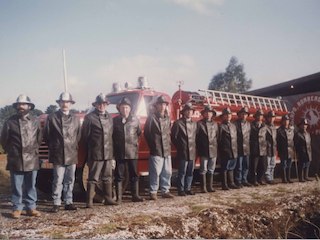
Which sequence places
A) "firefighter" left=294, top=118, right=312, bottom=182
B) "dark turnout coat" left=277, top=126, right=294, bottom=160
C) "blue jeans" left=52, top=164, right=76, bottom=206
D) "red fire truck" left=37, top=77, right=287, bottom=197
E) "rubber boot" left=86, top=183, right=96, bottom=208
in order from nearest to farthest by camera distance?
1. "blue jeans" left=52, top=164, right=76, bottom=206
2. "rubber boot" left=86, top=183, right=96, bottom=208
3. "red fire truck" left=37, top=77, right=287, bottom=197
4. "dark turnout coat" left=277, top=126, right=294, bottom=160
5. "firefighter" left=294, top=118, right=312, bottom=182

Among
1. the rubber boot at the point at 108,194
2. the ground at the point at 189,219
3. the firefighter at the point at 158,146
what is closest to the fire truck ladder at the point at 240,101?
the firefighter at the point at 158,146

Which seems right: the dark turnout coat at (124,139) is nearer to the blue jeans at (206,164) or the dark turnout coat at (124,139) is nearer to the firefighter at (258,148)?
the blue jeans at (206,164)

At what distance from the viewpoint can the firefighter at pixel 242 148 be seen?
25.6 feet

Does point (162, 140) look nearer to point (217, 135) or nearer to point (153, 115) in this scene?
point (153, 115)

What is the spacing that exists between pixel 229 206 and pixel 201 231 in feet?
3.85

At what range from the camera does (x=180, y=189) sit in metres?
6.86

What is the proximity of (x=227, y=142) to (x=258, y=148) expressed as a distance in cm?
101

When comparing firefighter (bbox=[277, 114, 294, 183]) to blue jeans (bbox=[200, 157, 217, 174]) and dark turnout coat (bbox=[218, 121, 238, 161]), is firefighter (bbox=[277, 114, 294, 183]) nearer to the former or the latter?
dark turnout coat (bbox=[218, 121, 238, 161])

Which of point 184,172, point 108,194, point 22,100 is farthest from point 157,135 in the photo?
point 22,100

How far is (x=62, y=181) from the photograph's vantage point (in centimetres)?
561

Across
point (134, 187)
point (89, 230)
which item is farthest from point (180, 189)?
point (89, 230)

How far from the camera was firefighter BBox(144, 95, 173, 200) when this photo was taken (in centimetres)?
640

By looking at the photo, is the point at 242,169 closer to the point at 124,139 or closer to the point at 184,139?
the point at 184,139

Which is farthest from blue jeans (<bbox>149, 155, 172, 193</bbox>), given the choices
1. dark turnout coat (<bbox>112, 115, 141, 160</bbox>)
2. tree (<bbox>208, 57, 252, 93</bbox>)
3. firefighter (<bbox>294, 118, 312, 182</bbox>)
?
tree (<bbox>208, 57, 252, 93</bbox>)
